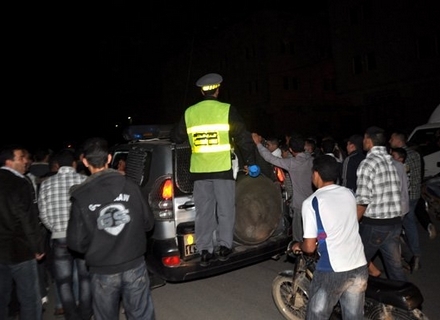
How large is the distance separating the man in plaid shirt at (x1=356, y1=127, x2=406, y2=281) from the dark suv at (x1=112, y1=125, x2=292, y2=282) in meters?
1.36

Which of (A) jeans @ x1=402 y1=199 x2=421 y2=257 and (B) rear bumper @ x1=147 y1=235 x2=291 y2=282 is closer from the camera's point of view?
(B) rear bumper @ x1=147 y1=235 x2=291 y2=282

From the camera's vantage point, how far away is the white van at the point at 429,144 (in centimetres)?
1080

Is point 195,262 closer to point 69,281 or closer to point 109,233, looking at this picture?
point 69,281

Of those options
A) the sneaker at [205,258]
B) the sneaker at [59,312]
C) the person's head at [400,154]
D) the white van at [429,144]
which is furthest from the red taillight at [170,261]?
the white van at [429,144]

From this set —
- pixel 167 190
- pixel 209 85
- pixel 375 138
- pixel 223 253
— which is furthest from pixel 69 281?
pixel 375 138

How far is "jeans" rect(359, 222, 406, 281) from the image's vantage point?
439cm

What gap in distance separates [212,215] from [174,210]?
0.47 metres

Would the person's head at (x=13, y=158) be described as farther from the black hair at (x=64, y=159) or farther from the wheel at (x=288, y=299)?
the wheel at (x=288, y=299)

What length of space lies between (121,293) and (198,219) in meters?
1.56

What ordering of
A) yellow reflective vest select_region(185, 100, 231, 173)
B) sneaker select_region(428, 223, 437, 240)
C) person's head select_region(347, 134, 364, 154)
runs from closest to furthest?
1. yellow reflective vest select_region(185, 100, 231, 173)
2. person's head select_region(347, 134, 364, 154)
3. sneaker select_region(428, 223, 437, 240)

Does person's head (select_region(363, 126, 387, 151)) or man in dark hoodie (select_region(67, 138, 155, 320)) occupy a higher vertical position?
person's head (select_region(363, 126, 387, 151))

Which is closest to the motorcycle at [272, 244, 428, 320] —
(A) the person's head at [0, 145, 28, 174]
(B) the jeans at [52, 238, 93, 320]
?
(B) the jeans at [52, 238, 93, 320]

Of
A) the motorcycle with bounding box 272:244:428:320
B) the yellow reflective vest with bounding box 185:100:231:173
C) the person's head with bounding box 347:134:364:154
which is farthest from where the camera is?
the person's head with bounding box 347:134:364:154

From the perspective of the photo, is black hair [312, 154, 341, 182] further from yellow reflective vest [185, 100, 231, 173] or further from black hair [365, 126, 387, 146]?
yellow reflective vest [185, 100, 231, 173]
